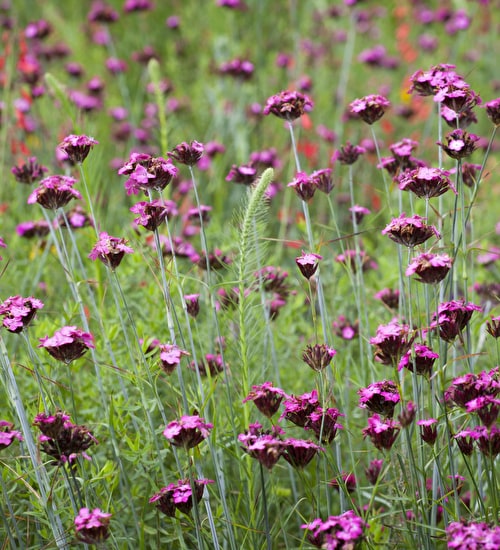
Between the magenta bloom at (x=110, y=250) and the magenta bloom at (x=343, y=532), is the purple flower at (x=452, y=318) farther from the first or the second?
the magenta bloom at (x=110, y=250)

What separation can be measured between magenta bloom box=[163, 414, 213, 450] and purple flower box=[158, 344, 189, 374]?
13 cm

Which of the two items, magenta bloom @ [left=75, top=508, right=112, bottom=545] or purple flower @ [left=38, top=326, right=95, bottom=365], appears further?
purple flower @ [left=38, top=326, right=95, bottom=365]

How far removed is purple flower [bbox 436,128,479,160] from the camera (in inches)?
63.4

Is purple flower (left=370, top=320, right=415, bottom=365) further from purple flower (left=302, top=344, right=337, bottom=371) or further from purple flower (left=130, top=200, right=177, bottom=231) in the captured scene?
purple flower (left=130, top=200, right=177, bottom=231)

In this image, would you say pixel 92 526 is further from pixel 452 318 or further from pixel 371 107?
pixel 371 107

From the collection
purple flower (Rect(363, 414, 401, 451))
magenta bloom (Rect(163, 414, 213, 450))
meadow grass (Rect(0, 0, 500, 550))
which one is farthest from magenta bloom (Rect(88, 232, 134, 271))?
purple flower (Rect(363, 414, 401, 451))

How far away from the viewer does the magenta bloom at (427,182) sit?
60.9 inches

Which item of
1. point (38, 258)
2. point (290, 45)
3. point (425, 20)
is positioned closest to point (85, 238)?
point (38, 258)

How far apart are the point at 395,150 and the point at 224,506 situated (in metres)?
1.04

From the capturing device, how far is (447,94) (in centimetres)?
164

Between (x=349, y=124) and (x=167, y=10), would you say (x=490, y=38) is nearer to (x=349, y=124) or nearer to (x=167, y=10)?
(x=349, y=124)

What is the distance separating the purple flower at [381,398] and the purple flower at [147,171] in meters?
0.60

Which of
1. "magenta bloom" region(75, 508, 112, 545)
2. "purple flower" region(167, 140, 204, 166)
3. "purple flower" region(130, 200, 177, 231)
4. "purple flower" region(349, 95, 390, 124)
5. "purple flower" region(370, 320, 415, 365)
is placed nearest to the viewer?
"magenta bloom" region(75, 508, 112, 545)

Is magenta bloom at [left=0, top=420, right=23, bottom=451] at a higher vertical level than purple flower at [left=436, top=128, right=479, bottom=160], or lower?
lower
